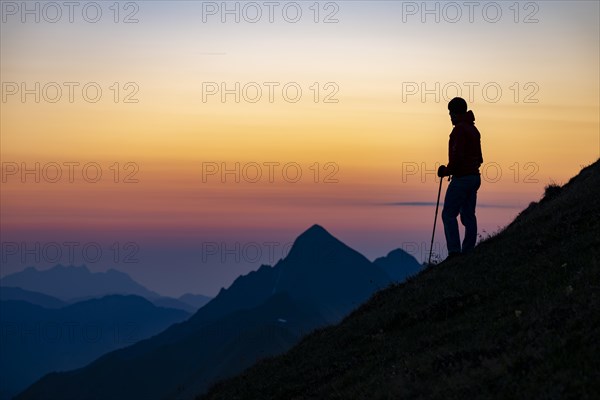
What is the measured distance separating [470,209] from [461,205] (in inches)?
12.2

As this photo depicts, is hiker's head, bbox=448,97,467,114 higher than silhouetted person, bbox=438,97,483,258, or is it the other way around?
hiker's head, bbox=448,97,467,114

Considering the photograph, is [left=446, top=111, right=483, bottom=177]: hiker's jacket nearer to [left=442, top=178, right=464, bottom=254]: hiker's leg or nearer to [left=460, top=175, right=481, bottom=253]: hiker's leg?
[left=460, top=175, right=481, bottom=253]: hiker's leg

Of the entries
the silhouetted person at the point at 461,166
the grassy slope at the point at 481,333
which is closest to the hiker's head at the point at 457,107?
the silhouetted person at the point at 461,166

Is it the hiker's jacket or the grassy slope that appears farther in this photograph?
the hiker's jacket

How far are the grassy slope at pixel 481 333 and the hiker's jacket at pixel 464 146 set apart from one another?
2528 millimetres

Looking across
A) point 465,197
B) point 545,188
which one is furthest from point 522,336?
point 545,188

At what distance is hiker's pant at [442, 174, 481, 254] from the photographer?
75.4 ft

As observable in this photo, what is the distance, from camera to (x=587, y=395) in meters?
9.85

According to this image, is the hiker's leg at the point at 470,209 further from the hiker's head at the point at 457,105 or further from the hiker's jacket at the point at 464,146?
the hiker's head at the point at 457,105

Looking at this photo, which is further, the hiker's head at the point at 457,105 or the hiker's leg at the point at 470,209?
the hiker's leg at the point at 470,209

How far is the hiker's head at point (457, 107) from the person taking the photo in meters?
22.9

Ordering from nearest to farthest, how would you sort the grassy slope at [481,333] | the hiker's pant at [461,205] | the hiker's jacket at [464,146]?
the grassy slope at [481,333] < the hiker's jacket at [464,146] < the hiker's pant at [461,205]

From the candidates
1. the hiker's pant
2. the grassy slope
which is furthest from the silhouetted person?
the grassy slope

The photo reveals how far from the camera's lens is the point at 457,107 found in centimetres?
2292
